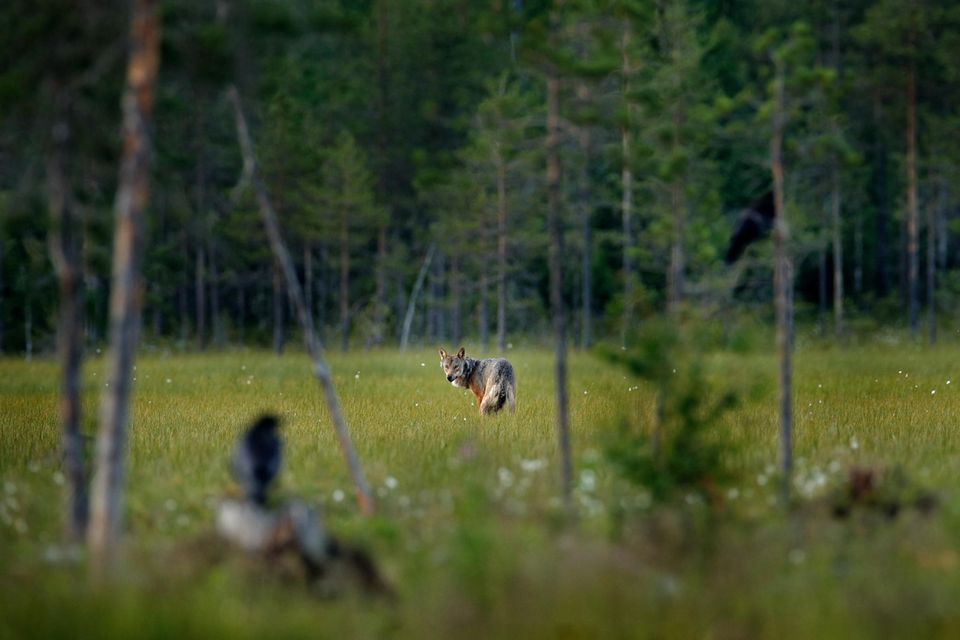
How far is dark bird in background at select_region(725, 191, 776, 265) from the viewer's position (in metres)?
11.7

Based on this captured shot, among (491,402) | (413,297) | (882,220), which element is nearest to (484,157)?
(413,297)

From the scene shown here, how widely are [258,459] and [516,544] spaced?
207 centimetres

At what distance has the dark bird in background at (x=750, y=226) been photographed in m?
11.7

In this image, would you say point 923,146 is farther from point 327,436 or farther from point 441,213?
point 327,436

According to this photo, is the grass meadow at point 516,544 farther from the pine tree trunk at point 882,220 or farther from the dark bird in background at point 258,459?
the pine tree trunk at point 882,220

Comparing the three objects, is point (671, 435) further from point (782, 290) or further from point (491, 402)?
point (491, 402)

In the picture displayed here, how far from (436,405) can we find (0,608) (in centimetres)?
1390

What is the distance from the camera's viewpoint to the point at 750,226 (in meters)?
12.4

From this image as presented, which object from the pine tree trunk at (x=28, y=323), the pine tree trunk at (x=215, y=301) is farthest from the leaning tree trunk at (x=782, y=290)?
the pine tree trunk at (x=215, y=301)

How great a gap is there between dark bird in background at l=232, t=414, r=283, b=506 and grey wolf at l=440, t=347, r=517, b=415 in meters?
11.4

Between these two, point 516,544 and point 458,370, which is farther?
point 458,370

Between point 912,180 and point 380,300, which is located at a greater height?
point 912,180

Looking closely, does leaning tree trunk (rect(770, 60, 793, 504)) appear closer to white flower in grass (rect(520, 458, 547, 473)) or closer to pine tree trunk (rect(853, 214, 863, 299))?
white flower in grass (rect(520, 458, 547, 473))

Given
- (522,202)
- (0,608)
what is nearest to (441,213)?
(522,202)
